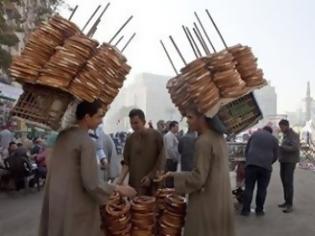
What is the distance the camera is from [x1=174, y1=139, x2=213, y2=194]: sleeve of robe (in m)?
4.40

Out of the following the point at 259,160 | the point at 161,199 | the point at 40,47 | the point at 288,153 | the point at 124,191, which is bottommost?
the point at 161,199

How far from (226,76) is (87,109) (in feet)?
3.76

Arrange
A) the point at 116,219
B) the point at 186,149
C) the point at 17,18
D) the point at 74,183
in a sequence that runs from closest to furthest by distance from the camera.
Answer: the point at 74,183, the point at 116,219, the point at 186,149, the point at 17,18

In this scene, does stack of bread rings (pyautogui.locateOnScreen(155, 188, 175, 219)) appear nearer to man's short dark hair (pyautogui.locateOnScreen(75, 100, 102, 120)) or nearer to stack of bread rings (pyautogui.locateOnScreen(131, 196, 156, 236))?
stack of bread rings (pyautogui.locateOnScreen(131, 196, 156, 236))

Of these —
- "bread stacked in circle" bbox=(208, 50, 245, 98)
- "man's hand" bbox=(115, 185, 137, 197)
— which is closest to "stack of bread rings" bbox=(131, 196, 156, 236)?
"man's hand" bbox=(115, 185, 137, 197)

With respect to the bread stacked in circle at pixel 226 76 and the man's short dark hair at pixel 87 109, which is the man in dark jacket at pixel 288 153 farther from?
the man's short dark hair at pixel 87 109

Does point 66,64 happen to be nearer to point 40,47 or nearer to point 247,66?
point 40,47

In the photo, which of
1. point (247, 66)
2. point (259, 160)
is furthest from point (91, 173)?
point (259, 160)

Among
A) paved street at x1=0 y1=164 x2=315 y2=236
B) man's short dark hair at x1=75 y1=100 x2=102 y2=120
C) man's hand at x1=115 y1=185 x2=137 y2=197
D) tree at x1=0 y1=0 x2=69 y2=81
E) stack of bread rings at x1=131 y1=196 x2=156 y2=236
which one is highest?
tree at x1=0 y1=0 x2=69 y2=81

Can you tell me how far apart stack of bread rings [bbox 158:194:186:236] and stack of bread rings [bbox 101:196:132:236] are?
309mm

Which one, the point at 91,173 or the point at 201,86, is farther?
the point at 201,86

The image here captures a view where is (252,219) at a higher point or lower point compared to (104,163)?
lower

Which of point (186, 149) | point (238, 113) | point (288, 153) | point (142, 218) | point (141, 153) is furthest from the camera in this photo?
point (288, 153)

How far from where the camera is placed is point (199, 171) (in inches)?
173
